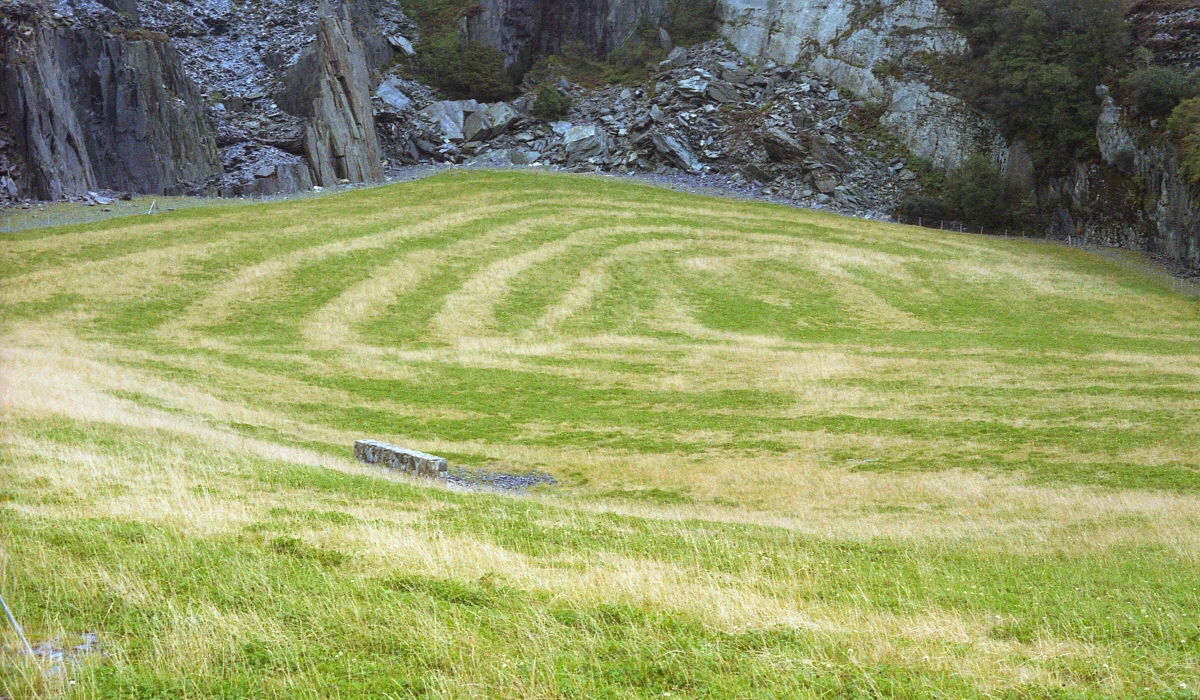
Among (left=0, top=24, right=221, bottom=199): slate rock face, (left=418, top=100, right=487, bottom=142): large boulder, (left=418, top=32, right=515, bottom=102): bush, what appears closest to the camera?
(left=0, top=24, right=221, bottom=199): slate rock face

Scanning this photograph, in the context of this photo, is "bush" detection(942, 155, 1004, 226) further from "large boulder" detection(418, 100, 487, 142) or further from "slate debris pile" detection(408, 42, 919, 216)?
"large boulder" detection(418, 100, 487, 142)

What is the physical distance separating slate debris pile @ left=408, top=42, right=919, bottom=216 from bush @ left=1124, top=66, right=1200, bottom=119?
21.4m

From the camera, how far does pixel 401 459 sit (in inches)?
946

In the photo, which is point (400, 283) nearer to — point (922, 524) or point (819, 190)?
point (922, 524)

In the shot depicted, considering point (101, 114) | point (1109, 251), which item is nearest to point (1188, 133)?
point (1109, 251)

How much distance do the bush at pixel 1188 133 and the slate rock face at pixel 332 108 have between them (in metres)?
70.7

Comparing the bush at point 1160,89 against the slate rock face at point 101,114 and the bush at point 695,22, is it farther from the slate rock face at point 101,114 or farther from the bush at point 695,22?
the slate rock face at point 101,114

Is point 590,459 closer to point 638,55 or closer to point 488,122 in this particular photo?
point 488,122

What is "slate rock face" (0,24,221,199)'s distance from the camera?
71312 mm

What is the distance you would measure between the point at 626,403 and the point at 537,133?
72.8m

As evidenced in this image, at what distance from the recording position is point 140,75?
253 feet

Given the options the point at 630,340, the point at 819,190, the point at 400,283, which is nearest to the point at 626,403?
the point at 630,340

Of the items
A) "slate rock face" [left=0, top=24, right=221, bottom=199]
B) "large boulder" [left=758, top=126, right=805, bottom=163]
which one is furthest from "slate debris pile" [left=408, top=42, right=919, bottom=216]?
"slate rock face" [left=0, top=24, right=221, bottom=199]

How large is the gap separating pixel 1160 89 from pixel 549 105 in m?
61.3
